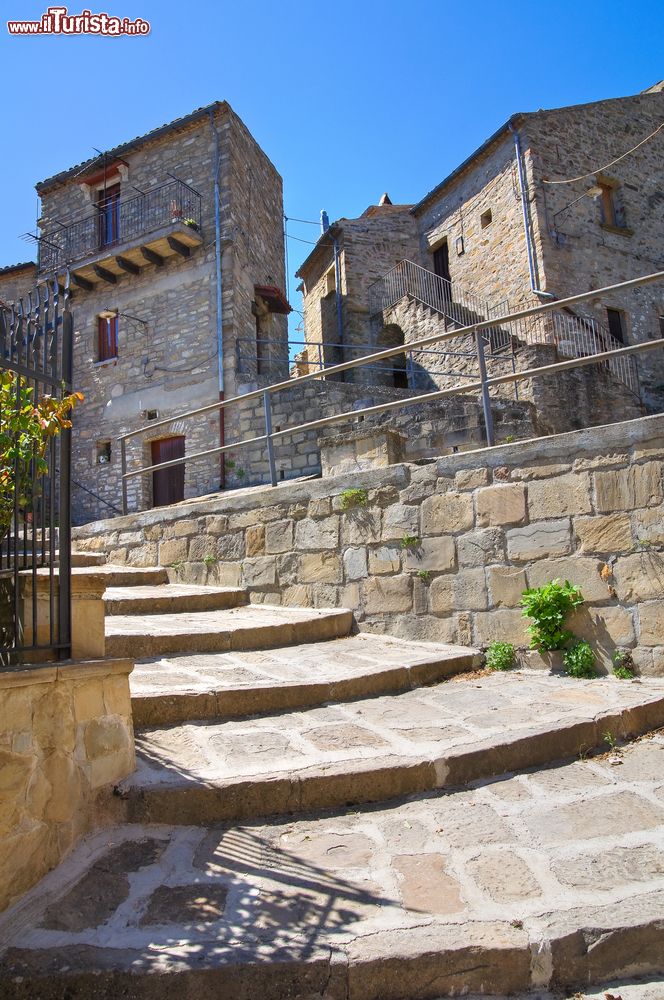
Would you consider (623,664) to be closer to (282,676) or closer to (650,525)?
(650,525)

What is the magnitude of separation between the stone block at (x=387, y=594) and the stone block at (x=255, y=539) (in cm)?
121

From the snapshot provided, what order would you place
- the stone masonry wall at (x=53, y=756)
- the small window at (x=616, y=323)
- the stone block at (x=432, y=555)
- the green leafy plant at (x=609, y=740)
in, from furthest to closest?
the small window at (x=616, y=323), the stone block at (x=432, y=555), the green leafy plant at (x=609, y=740), the stone masonry wall at (x=53, y=756)

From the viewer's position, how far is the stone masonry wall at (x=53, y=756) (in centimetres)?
230

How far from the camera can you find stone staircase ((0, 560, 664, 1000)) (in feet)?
6.34

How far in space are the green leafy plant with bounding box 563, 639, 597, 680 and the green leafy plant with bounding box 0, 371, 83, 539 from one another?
337cm

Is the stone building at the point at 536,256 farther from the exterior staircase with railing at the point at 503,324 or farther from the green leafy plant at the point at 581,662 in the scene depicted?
the green leafy plant at the point at 581,662

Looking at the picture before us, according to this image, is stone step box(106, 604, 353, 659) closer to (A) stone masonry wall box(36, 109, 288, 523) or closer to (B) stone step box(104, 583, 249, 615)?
(B) stone step box(104, 583, 249, 615)

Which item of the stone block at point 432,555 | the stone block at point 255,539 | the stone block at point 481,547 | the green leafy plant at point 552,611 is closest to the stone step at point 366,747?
the green leafy plant at point 552,611

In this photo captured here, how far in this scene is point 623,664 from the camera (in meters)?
4.26

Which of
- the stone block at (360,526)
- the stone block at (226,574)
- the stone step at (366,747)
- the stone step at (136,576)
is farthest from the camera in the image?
the stone step at (136,576)

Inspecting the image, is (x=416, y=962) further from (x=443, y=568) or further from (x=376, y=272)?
(x=376, y=272)

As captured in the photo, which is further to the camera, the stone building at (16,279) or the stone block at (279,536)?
the stone building at (16,279)

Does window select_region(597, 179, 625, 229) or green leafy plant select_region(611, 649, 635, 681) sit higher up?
window select_region(597, 179, 625, 229)

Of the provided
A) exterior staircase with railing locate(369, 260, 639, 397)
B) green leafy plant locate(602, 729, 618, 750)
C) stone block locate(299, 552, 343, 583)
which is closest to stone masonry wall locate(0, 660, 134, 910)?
green leafy plant locate(602, 729, 618, 750)
